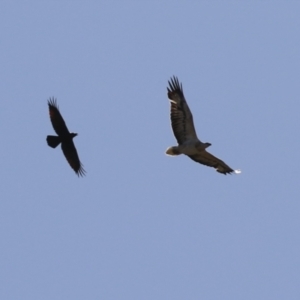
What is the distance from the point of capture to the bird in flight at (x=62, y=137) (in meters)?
33.3

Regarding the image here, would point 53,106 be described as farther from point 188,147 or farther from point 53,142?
point 188,147

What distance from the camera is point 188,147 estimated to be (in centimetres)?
3375

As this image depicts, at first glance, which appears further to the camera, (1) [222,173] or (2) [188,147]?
(1) [222,173]

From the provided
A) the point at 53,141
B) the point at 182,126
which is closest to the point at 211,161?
the point at 182,126

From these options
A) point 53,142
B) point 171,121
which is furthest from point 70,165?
point 171,121

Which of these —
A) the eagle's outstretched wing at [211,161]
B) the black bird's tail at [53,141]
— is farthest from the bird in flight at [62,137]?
the eagle's outstretched wing at [211,161]

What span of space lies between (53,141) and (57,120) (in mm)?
740

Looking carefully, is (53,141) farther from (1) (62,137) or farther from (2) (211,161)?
(2) (211,161)

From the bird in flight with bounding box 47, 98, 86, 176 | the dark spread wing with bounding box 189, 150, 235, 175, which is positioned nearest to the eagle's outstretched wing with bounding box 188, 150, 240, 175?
the dark spread wing with bounding box 189, 150, 235, 175

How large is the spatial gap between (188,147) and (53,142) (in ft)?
12.9

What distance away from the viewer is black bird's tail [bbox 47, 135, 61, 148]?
33.1m

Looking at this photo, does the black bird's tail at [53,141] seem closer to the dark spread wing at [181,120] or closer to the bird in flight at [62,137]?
the bird in flight at [62,137]

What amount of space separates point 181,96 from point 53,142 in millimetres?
4019

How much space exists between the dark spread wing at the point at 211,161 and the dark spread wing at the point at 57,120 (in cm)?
413
